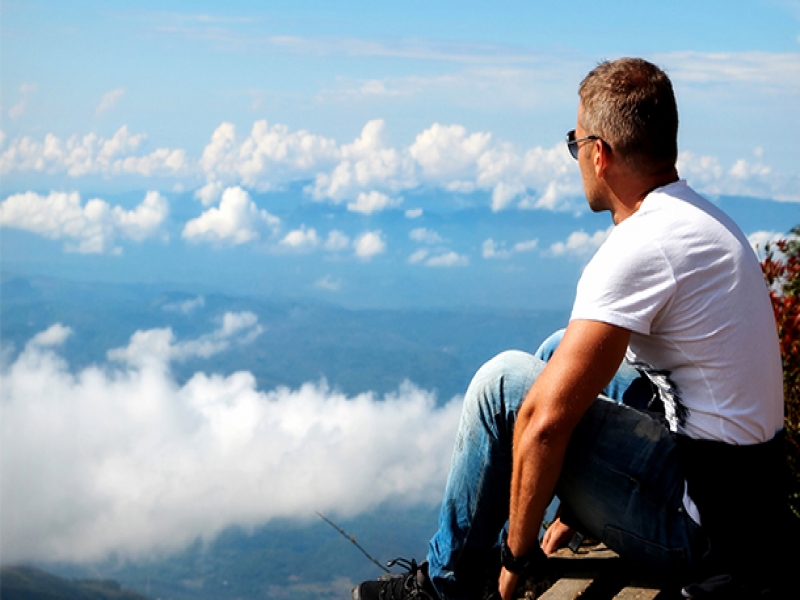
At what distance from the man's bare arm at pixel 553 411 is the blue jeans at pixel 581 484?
191mm

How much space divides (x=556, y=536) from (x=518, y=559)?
77cm

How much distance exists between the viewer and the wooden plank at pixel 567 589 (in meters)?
3.23

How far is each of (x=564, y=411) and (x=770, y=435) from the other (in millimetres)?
702

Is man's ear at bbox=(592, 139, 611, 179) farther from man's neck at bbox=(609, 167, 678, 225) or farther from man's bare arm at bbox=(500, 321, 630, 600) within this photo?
man's bare arm at bbox=(500, 321, 630, 600)

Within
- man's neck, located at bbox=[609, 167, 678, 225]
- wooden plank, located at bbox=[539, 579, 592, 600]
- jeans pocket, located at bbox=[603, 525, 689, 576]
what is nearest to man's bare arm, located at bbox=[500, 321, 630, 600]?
jeans pocket, located at bbox=[603, 525, 689, 576]

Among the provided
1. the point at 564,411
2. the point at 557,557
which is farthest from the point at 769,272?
the point at 564,411

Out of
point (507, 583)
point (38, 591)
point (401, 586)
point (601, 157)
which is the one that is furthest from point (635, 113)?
point (38, 591)

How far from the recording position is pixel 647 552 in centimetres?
280

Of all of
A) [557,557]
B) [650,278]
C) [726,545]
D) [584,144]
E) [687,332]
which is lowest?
[557,557]

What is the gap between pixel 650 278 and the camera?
246cm

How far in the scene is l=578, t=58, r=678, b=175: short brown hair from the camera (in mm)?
2623

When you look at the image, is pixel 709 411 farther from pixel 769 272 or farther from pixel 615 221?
pixel 769 272

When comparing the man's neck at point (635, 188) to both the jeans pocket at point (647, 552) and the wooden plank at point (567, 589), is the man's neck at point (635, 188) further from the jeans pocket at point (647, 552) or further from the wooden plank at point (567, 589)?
the wooden plank at point (567, 589)

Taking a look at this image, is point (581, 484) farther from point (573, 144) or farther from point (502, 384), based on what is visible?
point (573, 144)
